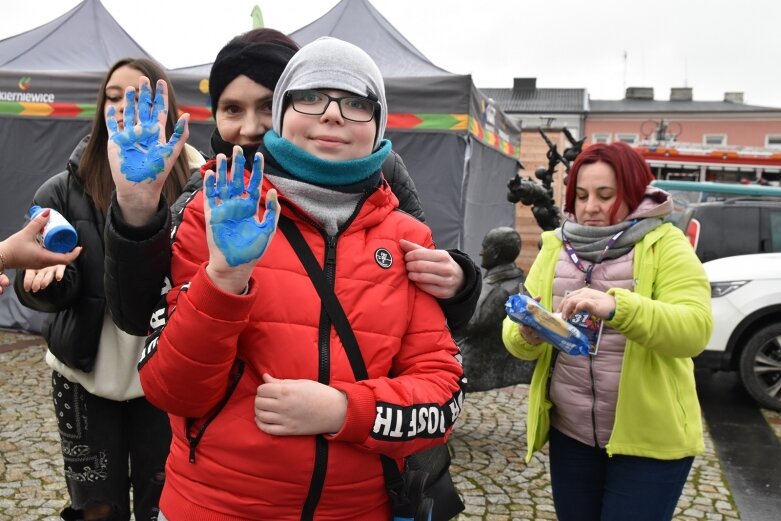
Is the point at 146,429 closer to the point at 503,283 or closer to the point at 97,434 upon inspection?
the point at 97,434

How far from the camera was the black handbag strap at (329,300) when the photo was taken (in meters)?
1.25

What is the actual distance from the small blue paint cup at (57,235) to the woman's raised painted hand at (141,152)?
496mm

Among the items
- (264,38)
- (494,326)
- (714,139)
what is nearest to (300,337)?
(264,38)

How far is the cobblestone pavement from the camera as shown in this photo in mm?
3824

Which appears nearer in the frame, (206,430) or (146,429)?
(206,430)

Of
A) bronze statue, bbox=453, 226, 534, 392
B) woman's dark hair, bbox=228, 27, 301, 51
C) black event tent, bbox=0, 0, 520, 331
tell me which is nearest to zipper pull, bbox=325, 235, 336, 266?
woman's dark hair, bbox=228, 27, 301, 51

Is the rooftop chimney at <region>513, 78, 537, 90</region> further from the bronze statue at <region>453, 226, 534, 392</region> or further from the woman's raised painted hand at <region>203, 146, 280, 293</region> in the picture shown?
the woman's raised painted hand at <region>203, 146, 280, 293</region>

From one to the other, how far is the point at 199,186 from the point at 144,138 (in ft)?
1.67

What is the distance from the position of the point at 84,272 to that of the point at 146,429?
570mm

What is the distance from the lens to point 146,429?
2215 millimetres

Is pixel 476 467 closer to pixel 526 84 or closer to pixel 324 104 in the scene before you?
pixel 324 104

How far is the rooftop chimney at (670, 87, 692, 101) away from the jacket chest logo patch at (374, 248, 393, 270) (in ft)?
171

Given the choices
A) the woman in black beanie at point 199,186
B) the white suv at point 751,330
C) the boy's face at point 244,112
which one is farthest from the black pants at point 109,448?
the white suv at point 751,330

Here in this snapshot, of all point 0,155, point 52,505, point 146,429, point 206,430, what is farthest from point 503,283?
point 0,155
